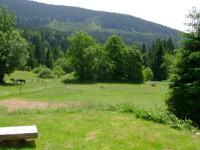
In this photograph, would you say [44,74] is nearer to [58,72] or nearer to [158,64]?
[58,72]

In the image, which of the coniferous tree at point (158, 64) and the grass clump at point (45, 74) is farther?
the coniferous tree at point (158, 64)

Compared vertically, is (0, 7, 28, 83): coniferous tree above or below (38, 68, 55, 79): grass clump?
above

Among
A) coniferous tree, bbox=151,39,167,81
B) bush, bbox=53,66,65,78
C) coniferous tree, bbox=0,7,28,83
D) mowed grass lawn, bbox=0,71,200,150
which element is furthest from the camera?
bush, bbox=53,66,65,78

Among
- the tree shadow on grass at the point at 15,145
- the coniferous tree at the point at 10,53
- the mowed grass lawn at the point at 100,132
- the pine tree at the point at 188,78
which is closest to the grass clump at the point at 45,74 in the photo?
the coniferous tree at the point at 10,53

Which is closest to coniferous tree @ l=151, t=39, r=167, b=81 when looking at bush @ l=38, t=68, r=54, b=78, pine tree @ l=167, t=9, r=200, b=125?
bush @ l=38, t=68, r=54, b=78

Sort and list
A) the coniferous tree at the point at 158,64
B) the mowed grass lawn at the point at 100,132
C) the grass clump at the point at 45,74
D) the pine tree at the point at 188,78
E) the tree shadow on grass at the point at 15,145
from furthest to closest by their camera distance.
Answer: the coniferous tree at the point at 158,64
the grass clump at the point at 45,74
the pine tree at the point at 188,78
the mowed grass lawn at the point at 100,132
the tree shadow on grass at the point at 15,145

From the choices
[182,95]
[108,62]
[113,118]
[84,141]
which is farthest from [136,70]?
[84,141]

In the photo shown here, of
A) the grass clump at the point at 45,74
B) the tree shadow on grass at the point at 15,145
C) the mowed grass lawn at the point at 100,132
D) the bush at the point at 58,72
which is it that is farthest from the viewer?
the bush at the point at 58,72

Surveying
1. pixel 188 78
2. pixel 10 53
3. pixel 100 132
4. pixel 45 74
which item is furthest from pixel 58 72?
pixel 100 132

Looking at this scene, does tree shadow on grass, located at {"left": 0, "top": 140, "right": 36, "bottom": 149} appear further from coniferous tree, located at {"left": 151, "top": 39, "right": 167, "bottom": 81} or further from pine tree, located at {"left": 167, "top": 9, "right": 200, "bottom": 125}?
coniferous tree, located at {"left": 151, "top": 39, "right": 167, "bottom": 81}

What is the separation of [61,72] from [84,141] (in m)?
88.7

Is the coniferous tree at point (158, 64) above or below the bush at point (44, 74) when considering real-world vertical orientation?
above

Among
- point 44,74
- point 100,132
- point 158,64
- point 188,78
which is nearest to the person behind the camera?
point 100,132

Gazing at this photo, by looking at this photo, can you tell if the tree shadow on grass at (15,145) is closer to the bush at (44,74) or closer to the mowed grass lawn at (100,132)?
the mowed grass lawn at (100,132)
